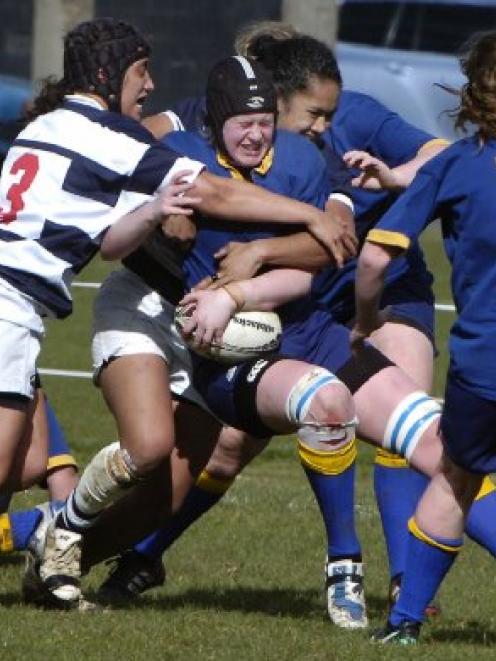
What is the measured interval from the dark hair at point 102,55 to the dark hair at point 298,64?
1.82 ft

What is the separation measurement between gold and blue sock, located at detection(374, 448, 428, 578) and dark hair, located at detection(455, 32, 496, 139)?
1479mm

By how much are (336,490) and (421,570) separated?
1.54ft

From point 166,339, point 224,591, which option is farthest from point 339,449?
point 224,591

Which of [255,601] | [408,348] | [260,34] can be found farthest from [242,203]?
[255,601]

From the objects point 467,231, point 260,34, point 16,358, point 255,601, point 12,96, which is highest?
point 467,231

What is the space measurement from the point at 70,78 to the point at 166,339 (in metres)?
0.87

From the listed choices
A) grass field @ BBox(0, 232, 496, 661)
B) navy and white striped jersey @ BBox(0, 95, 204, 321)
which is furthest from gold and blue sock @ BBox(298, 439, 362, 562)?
navy and white striped jersey @ BBox(0, 95, 204, 321)

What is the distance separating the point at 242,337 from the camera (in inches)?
245

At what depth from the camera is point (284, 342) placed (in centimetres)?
641

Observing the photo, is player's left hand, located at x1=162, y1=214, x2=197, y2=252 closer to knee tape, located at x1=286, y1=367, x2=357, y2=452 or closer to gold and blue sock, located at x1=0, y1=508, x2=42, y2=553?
knee tape, located at x1=286, y1=367, x2=357, y2=452

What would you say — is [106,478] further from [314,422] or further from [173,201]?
[173,201]

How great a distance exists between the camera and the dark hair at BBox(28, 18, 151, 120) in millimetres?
6387

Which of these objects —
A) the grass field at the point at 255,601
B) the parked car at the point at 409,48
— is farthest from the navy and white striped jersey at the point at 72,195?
the parked car at the point at 409,48

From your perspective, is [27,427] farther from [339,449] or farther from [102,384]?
[339,449]
